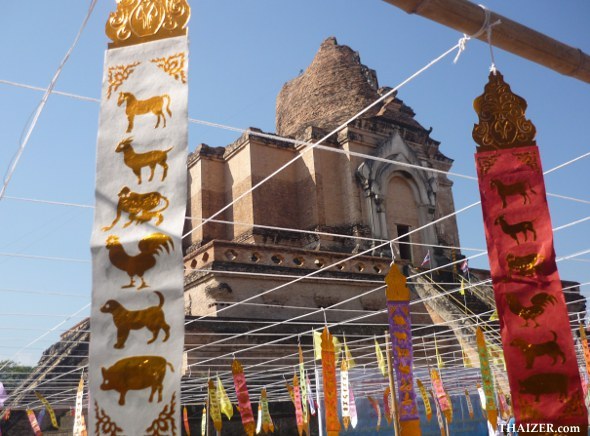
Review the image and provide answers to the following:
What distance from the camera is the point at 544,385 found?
12.1 feet

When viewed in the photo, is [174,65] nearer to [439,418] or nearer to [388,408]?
[388,408]

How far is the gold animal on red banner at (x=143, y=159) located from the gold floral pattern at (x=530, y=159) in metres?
2.36

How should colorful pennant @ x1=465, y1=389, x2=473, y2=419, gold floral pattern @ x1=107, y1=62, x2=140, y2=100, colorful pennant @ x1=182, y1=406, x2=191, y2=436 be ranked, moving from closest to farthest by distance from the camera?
gold floral pattern @ x1=107, y1=62, x2=140, y2=100 < colorful pennant @ x1=182, y1=406, x2=191, y2=436 < colorful pennant @ x1=465, y1=389, x2=473, y2=419

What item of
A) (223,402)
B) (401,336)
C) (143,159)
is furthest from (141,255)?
(223,402)

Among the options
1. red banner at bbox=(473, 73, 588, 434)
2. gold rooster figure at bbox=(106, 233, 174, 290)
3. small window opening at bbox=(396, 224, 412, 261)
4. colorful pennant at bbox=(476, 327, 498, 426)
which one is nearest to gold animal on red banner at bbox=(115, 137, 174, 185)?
gold rooster figure at bbox=(106, 233, 174, 290)

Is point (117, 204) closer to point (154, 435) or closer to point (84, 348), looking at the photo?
point (154, 435)

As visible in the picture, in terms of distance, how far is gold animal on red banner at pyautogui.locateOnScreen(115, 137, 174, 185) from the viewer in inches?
127

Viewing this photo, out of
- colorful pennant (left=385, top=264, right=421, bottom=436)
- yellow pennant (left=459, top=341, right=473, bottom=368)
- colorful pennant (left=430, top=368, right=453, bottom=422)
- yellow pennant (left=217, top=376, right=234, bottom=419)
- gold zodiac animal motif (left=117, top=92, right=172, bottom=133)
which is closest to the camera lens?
gold zodiac animal motif (left=117, top=92, right=172, bottom=133)

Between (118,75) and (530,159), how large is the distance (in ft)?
8.84

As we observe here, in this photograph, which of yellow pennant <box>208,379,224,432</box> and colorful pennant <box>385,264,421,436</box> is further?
yellow pennant <box>208,379,224,432</box>

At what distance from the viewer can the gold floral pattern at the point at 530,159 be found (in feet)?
13.6

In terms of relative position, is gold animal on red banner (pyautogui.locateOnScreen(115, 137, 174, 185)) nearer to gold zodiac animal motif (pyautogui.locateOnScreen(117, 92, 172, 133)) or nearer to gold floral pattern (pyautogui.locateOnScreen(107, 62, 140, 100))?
gold zodiac animal motif (pyautogui.locateOnScreen(117, 92, 172, 133))

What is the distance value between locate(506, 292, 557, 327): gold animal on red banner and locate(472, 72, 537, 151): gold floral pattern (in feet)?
3.42

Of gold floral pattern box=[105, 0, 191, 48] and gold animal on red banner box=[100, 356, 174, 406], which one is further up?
gold floral pattern box=[105, 0, 191, 48]
